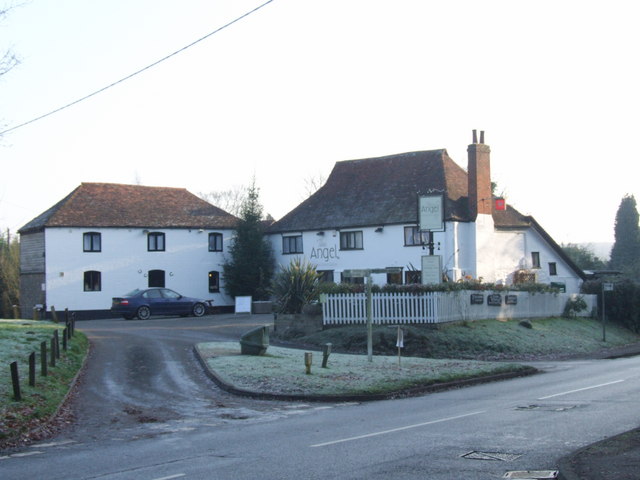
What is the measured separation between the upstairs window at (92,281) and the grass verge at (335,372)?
2483 cm

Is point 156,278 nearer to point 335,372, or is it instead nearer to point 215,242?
point 215,242

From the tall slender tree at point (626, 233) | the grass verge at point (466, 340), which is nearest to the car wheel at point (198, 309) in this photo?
the grass verge at point (466, 340)

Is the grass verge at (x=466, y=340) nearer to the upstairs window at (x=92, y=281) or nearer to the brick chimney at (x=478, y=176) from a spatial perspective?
the brick chimney at (x=478, y=176)

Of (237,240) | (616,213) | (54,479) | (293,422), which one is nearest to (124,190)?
(237,240)

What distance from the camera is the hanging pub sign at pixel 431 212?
3281 cm

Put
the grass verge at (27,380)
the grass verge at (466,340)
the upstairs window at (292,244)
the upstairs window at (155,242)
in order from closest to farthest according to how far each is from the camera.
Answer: the grass verge at (27,380), the grass verge at (466,340), the upstairs window at (155,242), the upstairs window at (292,244)

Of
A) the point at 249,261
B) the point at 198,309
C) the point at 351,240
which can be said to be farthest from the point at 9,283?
the point at 351,240

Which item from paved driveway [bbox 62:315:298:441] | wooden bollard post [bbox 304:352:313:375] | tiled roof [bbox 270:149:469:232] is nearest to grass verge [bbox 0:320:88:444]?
paved driveway [bbox 62:315:298:441]

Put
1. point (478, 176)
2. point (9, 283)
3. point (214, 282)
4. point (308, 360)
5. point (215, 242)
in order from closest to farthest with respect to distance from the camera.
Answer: point (308, 360) → point (478, 176) → point (214, 282) → point (215, 242) → point (9, 283)

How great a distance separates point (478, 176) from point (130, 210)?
2241cm

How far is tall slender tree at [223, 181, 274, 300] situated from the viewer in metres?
51.4

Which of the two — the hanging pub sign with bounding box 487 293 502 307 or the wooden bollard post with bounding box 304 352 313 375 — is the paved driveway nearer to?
the wooden bollard post with bounding box 304 352 313 375

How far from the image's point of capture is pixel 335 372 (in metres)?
20.9

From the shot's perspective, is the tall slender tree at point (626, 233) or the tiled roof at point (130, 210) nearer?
the tiled roof at point (130, 210)
